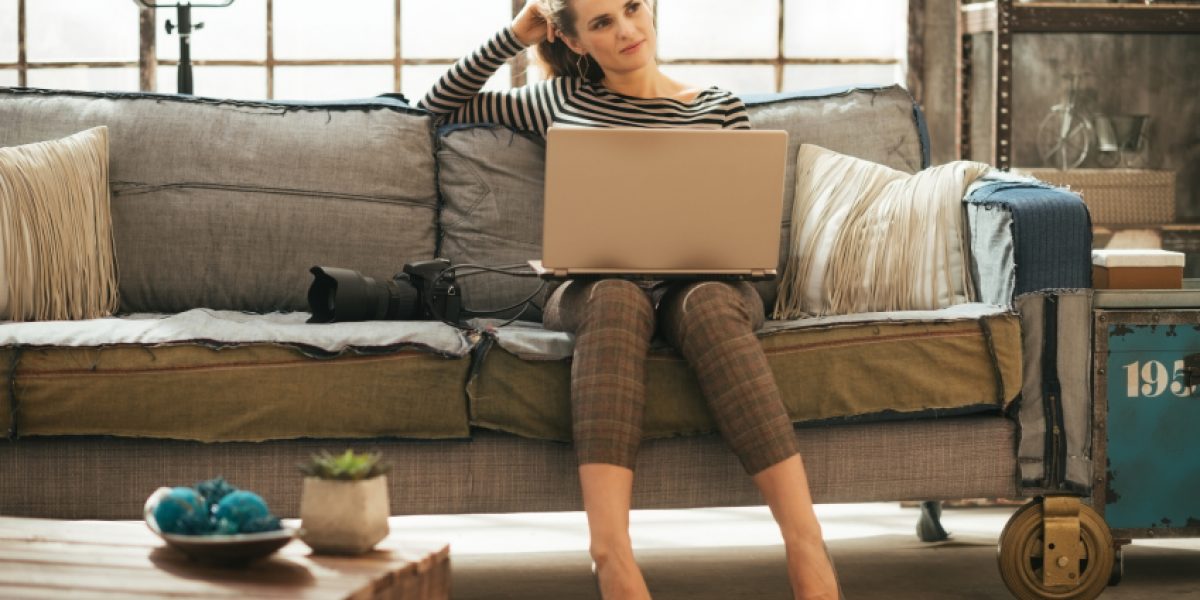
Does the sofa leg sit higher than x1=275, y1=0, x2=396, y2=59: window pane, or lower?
lower

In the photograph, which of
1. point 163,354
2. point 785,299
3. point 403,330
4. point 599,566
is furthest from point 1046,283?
point 163,354

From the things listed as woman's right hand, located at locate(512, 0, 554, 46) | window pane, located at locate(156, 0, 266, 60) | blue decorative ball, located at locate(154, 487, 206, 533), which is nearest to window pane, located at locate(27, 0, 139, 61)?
window pane, located at locate(156, 0, 266, 60)

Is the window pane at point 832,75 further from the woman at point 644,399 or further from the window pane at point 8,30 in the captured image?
the window pane at point 8,30

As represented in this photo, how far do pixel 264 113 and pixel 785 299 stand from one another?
1.09 m

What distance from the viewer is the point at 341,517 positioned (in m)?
1.29

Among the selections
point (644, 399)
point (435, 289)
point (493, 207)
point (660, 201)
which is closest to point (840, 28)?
point (493, 207)

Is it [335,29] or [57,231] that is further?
[335,29]

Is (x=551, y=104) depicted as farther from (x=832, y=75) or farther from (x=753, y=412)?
(x=832, y=75)

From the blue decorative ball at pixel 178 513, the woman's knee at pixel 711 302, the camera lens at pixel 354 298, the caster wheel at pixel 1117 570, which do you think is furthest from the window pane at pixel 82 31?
the caster wheel at pixel 1117 570

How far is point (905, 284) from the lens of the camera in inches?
90.9

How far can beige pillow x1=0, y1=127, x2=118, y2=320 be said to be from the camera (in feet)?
7.34

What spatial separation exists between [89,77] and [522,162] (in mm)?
1743

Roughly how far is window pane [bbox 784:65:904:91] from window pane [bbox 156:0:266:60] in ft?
4.99

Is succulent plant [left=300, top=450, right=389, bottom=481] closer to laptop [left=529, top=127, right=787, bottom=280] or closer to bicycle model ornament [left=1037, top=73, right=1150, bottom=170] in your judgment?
laptop [left=529, top=127, right=787, bottom=280]
